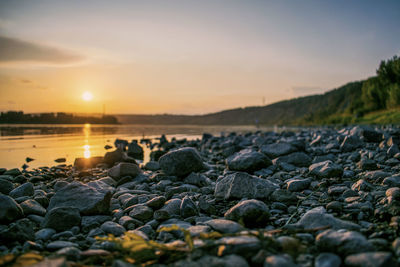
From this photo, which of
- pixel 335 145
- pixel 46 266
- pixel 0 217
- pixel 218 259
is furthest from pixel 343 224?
pixel 335 145

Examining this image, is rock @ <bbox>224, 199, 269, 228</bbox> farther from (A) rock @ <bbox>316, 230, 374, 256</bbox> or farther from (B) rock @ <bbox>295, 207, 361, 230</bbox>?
(A) rock @ <bbox>316, 230, 374, 256</bbox>

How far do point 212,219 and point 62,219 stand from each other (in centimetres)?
160

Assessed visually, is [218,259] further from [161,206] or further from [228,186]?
[228,186]

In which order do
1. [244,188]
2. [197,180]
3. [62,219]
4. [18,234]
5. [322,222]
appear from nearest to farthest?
[322,222] < [18,234] < [62,219] < [244,188] < [197,180]

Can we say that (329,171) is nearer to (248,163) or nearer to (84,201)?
(248,163)

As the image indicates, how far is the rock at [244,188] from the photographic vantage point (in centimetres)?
347

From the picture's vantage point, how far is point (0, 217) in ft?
9.10

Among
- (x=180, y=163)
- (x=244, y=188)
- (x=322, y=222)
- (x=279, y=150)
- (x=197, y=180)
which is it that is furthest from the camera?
(x=279, y=150)

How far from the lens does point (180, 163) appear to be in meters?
5.39

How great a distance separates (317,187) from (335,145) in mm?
4710

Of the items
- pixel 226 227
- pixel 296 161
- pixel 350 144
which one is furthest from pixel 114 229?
pixel 350 144

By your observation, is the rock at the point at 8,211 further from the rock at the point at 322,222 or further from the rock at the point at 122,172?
the rock at the point at 322,222

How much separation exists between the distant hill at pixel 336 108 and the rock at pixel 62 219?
3030cm

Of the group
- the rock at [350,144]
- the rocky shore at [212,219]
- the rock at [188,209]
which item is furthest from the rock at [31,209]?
the rock at [350,144]
